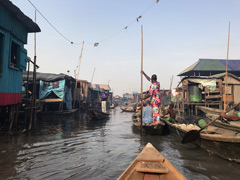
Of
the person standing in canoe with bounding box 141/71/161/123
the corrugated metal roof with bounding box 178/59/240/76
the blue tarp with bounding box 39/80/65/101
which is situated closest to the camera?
the person standing in canoe with bounding box 141/71/161/123

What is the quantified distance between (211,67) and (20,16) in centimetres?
2623

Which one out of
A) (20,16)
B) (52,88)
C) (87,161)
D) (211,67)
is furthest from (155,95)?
(211,67)

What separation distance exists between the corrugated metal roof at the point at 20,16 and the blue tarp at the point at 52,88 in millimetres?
7333

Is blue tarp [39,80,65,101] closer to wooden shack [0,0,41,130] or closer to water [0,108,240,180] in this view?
wooden shack [0,0,41,130]

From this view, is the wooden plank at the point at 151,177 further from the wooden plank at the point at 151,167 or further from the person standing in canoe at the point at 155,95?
the person standing in canoe at the point at 155,95

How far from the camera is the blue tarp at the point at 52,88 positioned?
1602cm

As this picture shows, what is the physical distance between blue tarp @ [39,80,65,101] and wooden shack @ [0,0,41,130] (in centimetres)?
673

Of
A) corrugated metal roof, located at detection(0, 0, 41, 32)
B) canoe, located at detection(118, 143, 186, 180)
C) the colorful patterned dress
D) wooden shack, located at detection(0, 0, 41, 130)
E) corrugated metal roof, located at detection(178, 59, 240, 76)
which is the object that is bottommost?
canoe, located at detection(118, 143, 186, 180)

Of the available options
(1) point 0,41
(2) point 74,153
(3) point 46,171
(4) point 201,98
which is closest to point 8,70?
(1) point 0,41

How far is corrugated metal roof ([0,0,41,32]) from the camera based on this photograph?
697cm

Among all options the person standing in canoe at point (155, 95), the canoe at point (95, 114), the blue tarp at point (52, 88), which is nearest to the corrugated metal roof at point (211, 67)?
the canoe at point (95, 114)

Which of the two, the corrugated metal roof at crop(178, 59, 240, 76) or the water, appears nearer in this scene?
the water

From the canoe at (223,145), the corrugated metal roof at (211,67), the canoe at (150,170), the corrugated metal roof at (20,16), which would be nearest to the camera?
the canoe at (150,170)

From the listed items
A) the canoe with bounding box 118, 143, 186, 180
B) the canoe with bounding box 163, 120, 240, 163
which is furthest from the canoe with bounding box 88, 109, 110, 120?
the canoe with bounding box 118, 143, 186, 180
